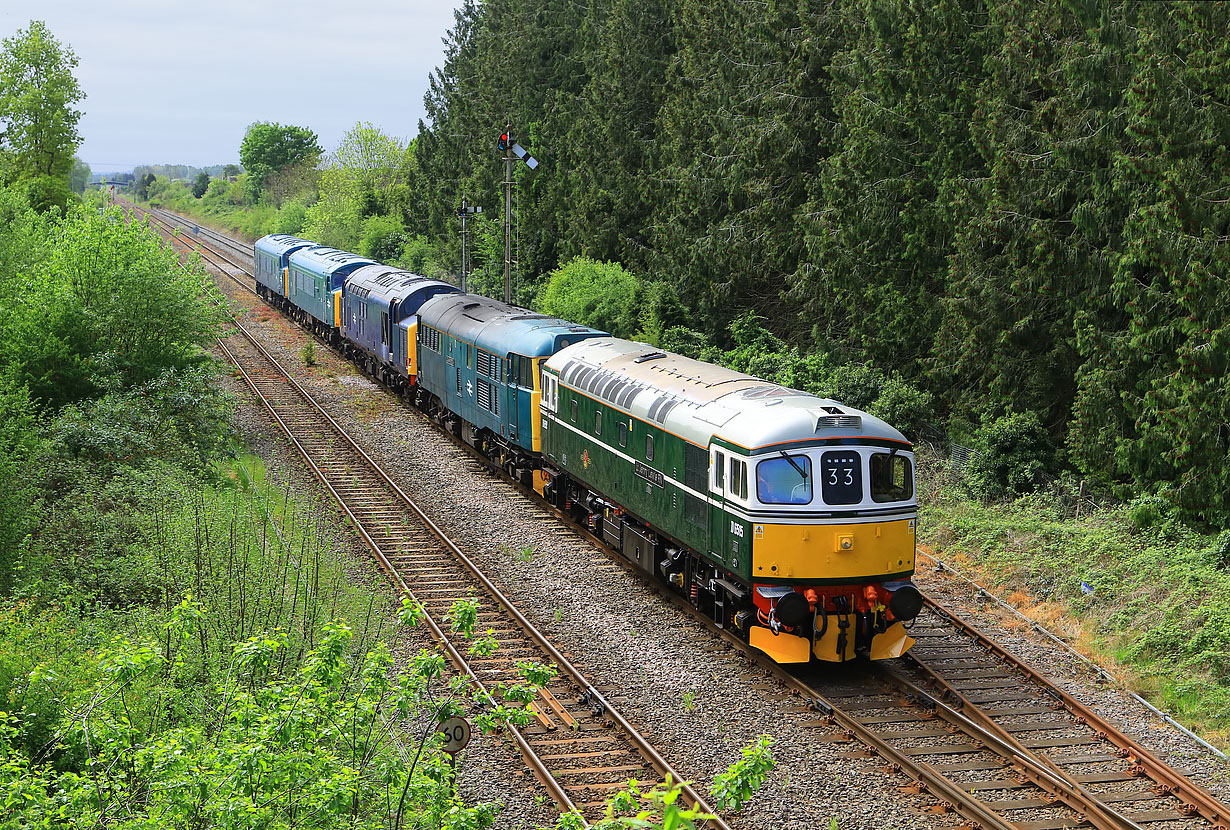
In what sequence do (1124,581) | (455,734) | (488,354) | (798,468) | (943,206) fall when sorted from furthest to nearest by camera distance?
(488,354), (943,206), (1124,581), (798,468), (455,734)

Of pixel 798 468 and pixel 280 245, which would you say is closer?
pixel 798 468

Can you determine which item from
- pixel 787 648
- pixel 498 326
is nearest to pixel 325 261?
pixel 498 326

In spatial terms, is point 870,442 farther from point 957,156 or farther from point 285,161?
point 285,161

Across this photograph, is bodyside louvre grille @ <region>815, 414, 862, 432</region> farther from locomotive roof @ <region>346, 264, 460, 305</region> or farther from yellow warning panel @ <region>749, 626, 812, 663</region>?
locomotive roof @ <region>346, 264, 460, 305</region>

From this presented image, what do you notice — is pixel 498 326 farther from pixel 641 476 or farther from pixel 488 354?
pixel 641 476

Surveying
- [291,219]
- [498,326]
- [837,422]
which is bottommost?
[837,422]

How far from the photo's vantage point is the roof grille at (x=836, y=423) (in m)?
15.0

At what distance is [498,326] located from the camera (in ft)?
89.3

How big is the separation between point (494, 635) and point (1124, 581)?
31.8 ft

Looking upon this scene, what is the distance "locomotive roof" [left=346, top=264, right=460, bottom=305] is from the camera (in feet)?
117

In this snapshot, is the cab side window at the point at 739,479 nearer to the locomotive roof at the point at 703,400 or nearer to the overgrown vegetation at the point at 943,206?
the locomotive roof at the point at 703,400

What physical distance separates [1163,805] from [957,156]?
52.6 ft

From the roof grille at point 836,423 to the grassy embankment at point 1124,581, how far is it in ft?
16.5

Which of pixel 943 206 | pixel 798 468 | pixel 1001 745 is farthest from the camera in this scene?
pixel 943 206
